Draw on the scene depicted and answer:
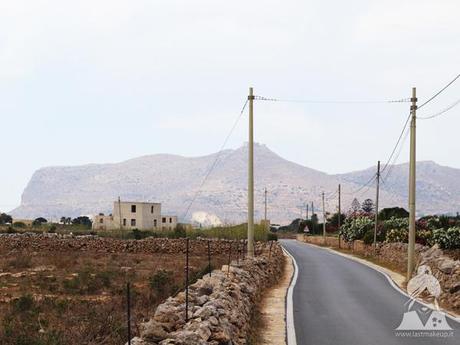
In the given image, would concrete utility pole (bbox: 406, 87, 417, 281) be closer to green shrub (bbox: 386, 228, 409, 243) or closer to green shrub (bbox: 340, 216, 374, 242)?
green shrub (bbox: 386, 228, 409, 243)

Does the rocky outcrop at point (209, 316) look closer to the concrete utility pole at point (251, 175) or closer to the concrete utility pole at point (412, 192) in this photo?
A: the concrete utility pole at point (251, 175)

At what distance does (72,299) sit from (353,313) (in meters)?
10.6

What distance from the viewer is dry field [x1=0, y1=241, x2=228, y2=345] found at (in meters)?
12.7

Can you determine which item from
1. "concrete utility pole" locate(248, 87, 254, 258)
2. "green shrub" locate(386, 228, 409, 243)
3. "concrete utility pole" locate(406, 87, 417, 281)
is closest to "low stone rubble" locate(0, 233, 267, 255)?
"green shrub" locate(386, 228, 409, 243)

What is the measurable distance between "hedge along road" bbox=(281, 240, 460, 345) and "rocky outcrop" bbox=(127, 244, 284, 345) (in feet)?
4.82

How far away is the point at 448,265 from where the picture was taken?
23.2 meters

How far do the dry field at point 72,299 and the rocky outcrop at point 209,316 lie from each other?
100cm

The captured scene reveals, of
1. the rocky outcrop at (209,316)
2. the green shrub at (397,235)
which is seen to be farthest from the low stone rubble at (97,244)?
the rocky outcrop at (209,316)

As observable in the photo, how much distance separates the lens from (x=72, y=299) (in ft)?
78.0

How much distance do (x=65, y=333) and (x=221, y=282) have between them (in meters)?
4.98

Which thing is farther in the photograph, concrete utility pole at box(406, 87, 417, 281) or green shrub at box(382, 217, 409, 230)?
green shrub at box(382, 217, 409, 230)

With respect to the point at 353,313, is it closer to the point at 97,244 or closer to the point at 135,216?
the point at 97,244

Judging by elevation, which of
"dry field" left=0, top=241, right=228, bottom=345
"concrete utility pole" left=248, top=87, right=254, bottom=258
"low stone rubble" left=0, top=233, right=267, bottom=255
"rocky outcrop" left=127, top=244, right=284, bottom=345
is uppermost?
"concrete utility pole" left=248, top=87, right=254, bottom=258

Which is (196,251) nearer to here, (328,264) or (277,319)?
(328,264)
